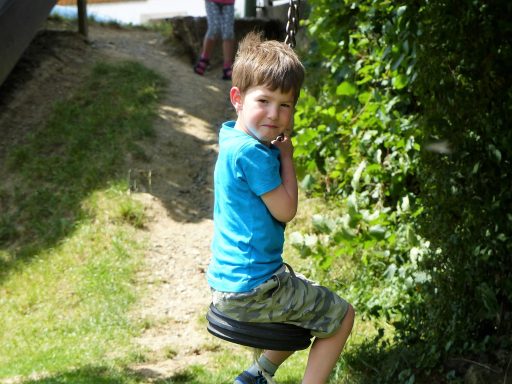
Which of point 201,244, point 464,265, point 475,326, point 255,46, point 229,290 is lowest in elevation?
point 201,244

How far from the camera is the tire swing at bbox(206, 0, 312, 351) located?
374 cm

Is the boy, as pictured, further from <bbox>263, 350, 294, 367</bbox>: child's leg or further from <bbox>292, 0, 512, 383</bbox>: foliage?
<bbox>292, 0, 512, 383</bbox>: foliage

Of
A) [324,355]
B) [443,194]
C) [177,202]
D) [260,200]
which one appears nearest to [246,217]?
[260,200]

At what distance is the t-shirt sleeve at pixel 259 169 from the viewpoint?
11.9 ft

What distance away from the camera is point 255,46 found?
3.84 meters

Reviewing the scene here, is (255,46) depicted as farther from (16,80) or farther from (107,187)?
(16,80)

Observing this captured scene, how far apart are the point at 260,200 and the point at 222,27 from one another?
335 inches

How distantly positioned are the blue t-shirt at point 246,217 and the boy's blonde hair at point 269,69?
224 mm

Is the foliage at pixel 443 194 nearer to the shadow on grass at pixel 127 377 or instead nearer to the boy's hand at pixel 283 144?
the shadow on grass at pixel 127 377

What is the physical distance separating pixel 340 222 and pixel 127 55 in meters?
6.08

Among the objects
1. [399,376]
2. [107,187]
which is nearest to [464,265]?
[399,376]

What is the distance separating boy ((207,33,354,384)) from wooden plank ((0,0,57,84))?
264 inches

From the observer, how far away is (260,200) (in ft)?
12.2

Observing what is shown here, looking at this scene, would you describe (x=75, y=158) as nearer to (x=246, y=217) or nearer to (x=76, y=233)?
(x=76, y=233)
